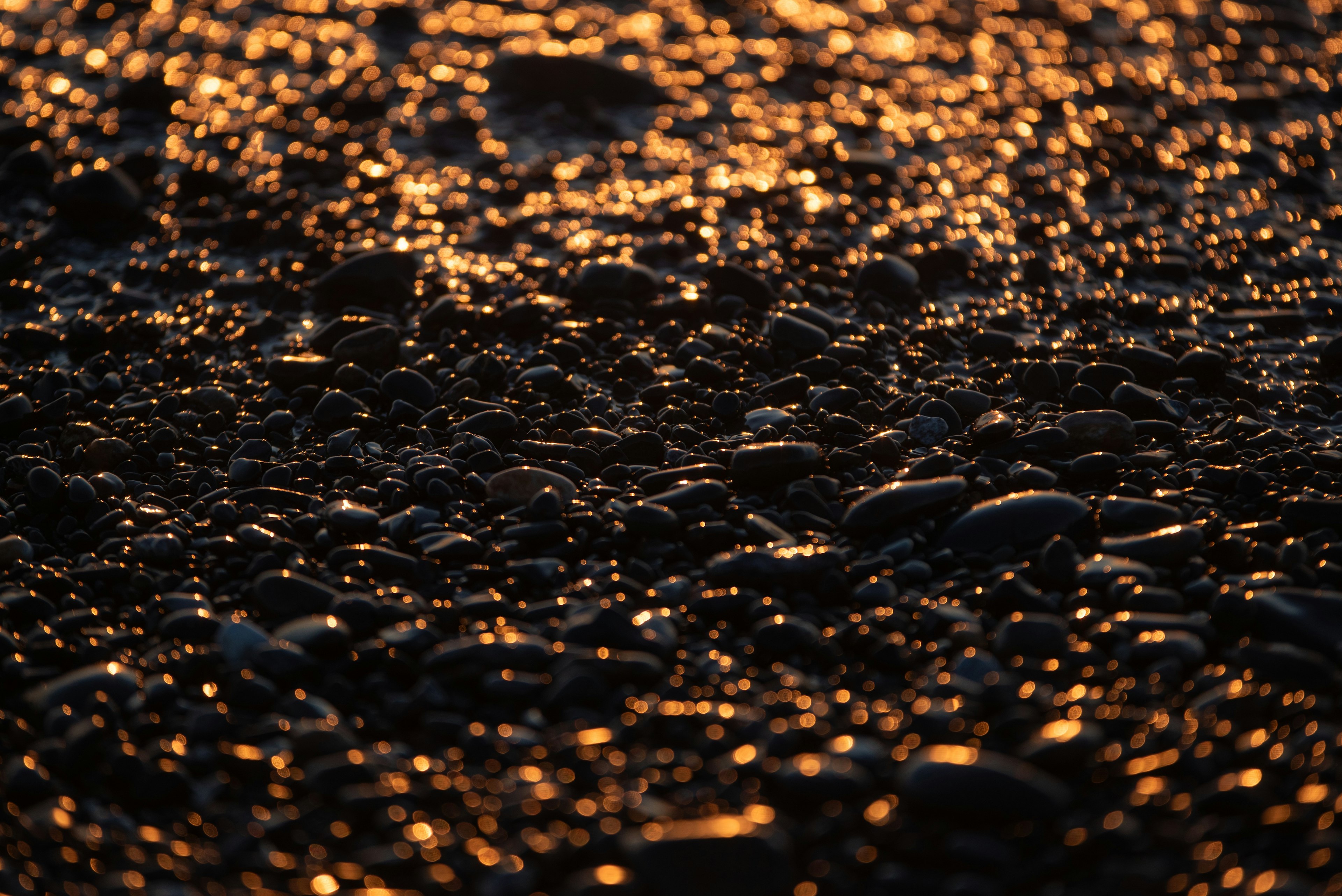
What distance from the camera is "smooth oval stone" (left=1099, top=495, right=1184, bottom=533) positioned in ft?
10.7

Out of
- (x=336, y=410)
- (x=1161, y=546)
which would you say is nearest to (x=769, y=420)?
(x=1161, y=546)

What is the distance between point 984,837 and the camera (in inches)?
89.6

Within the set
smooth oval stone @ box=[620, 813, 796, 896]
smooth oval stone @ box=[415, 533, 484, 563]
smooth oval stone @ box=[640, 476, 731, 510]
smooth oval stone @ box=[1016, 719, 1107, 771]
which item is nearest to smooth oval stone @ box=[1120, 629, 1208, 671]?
smooth oval stone @ box=[1016, 719, 1107, 771]

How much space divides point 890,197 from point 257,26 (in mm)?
4945

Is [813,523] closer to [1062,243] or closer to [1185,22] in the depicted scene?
[1062,243]

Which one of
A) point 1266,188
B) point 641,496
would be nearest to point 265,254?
point 641,496

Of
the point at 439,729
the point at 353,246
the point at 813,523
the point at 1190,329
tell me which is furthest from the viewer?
the point at 353,246

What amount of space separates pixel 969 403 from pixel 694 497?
1270 millimetres

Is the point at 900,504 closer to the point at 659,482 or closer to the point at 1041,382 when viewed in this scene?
the point at 659,482

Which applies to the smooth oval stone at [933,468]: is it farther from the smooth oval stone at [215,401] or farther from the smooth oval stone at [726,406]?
the smooth oval stone at [215,401]

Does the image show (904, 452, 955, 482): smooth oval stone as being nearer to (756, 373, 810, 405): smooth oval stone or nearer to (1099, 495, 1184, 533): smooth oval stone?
(1099, 495, 1184, 533): smooth oval stone

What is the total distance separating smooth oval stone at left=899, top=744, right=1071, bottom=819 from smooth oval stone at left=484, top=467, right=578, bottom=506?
5.05 feet

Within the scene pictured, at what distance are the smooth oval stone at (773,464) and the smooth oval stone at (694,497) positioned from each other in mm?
138

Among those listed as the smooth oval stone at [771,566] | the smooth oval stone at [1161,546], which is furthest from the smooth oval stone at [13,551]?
the smooth oval stone at [1161,546]
